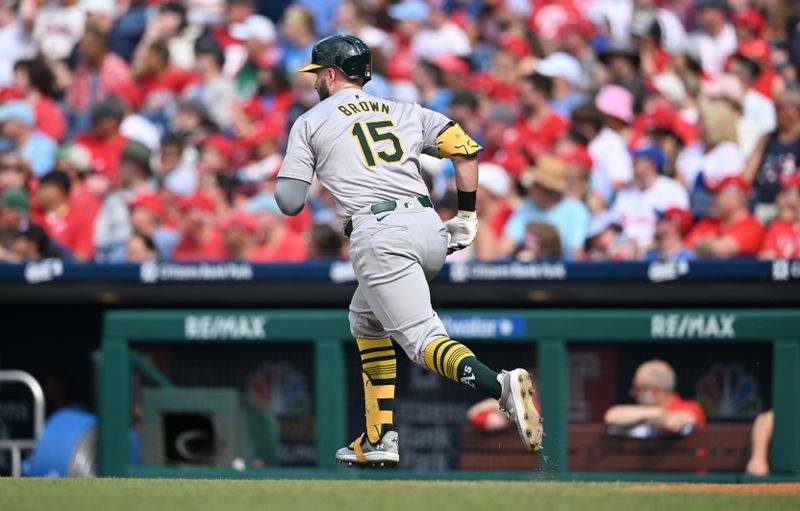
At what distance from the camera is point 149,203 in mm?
10477

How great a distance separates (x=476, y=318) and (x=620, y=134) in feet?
10.3

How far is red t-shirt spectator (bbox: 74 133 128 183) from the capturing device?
458 inches

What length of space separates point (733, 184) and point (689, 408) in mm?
2292

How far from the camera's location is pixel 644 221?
9.55 m

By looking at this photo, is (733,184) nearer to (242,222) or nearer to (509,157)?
(509,157)

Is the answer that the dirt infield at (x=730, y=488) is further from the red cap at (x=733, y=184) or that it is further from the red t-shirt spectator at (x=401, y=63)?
the red t-shirt spectator at (x=401, y=63)

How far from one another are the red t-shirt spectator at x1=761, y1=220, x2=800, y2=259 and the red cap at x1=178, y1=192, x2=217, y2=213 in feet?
13.2

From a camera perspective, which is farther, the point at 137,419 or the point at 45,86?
the point at 45,86

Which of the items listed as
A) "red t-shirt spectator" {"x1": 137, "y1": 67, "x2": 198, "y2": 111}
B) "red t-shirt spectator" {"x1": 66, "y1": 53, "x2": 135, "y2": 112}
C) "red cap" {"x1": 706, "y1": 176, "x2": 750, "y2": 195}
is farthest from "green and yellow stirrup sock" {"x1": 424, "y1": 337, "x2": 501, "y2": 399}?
"red t-shirt spectator" {"x1": 66, "y1": 53, "x2": 135, "y2": 112}

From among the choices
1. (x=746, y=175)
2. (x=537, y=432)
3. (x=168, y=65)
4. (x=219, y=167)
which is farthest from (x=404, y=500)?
(x=168, y=65)

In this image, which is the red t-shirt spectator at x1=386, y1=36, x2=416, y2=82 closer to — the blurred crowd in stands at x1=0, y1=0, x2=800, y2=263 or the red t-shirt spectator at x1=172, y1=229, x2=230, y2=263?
the blurred crowd in stands at x1=0, y1=0, x2=800, y2=263

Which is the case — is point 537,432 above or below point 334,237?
below

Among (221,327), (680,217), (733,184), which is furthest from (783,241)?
(221,327)

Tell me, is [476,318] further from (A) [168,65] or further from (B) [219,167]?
(A) [168,65]
